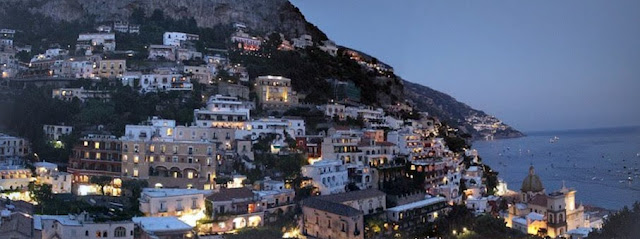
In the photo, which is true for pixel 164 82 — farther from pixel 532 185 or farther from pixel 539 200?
pixel 539 200

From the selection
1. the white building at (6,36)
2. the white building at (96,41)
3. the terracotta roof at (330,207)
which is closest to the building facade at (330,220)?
the terracotta roof at (330,207)

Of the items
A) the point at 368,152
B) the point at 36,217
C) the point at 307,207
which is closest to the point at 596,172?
the point at 368,152

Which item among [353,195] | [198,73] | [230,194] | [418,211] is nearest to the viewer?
[230,194]

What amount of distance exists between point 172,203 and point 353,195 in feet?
13.0

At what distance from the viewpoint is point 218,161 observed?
14148 millimetres

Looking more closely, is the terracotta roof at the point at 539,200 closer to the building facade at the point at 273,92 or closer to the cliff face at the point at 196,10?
the building facade at the point at 273,92

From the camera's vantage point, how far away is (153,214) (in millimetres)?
11664

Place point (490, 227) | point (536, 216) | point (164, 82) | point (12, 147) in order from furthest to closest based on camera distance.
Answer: point (164, 82)
point (12, 147)
point (536, 216)
point (490, 227)

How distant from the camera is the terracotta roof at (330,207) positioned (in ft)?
40.0

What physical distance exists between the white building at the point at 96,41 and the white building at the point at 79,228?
41.0ft

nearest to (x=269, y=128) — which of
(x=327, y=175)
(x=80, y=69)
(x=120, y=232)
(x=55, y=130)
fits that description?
(x=327, y=175)

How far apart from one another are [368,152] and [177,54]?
29.4 ft

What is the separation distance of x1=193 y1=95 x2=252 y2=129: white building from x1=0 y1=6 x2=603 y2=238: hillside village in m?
0.04

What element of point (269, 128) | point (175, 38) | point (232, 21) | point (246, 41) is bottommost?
point (269, 128)
